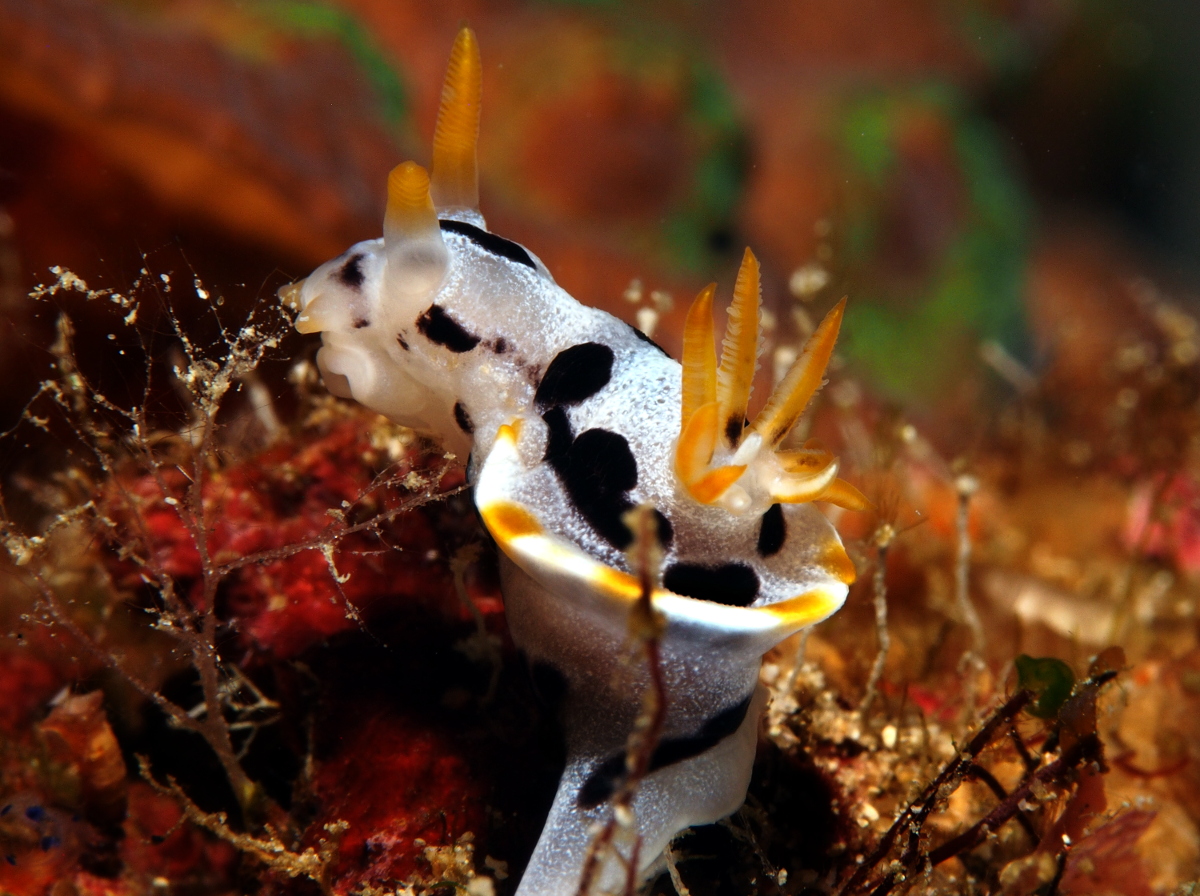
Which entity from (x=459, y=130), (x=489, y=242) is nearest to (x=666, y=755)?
(x=489, y=242)

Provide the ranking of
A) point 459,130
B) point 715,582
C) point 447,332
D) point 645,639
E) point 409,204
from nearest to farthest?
point 645,639 < point 715,582 < point 409,204 < point 447,332 < point 459,130

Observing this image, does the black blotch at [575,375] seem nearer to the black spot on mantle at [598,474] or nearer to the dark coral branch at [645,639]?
the black spot on mantle at [598,474]

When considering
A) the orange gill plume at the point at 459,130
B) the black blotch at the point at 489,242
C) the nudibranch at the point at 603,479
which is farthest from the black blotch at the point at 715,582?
the orange gill plume at the point at 459,130

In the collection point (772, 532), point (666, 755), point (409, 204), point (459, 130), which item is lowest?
point (666, 755)

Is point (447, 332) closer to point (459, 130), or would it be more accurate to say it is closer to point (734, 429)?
point (459, 130)

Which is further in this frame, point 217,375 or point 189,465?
point 189,465

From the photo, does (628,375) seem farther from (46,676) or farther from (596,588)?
(46,676)

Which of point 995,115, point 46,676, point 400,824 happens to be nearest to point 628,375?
point 400,824
